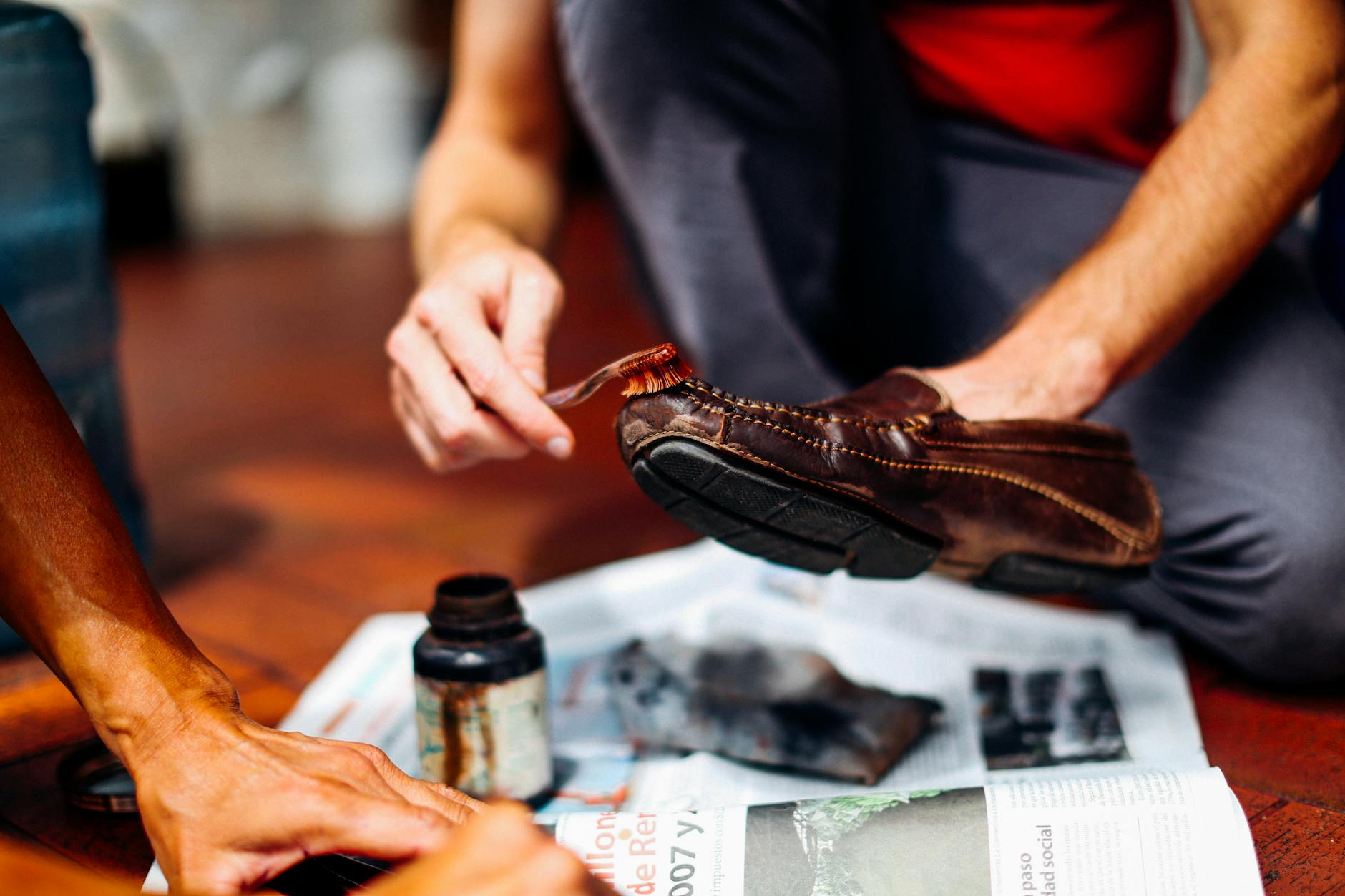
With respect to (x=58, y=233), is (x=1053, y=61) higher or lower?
higher

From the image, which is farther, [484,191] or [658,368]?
[484,191]

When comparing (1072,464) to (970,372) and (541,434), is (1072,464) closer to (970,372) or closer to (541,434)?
(970,372)

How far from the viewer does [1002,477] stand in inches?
25.7

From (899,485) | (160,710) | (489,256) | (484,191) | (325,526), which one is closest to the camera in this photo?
(160,710)

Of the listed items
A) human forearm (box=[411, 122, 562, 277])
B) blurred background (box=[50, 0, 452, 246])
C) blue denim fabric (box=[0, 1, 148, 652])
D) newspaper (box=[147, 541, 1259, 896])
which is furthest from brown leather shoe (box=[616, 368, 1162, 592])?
blurred background (box=[50, 0, 452, 246])

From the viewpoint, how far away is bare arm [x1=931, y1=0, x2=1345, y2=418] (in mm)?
693

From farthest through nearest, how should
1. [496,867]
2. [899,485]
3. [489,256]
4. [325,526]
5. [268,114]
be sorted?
1. [268,114]
2. [325,526]
3. [489,256]
4. [899,485]
5. [496,867]

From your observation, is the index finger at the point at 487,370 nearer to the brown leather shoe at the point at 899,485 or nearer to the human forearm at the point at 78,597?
the brown leather shoe at the point at 899,485

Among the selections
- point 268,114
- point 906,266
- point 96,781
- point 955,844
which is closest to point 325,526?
point 96,781

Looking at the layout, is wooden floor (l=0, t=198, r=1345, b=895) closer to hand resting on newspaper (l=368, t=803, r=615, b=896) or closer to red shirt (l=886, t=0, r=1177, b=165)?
hand resting on newspaper (l=368, t=803, r=615, b=896)

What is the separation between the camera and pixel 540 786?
A: 68 cm

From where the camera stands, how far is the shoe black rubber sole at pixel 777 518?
1.90 feet

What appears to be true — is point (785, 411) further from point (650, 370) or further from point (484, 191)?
point (484, 191)

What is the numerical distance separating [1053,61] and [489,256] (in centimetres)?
51
